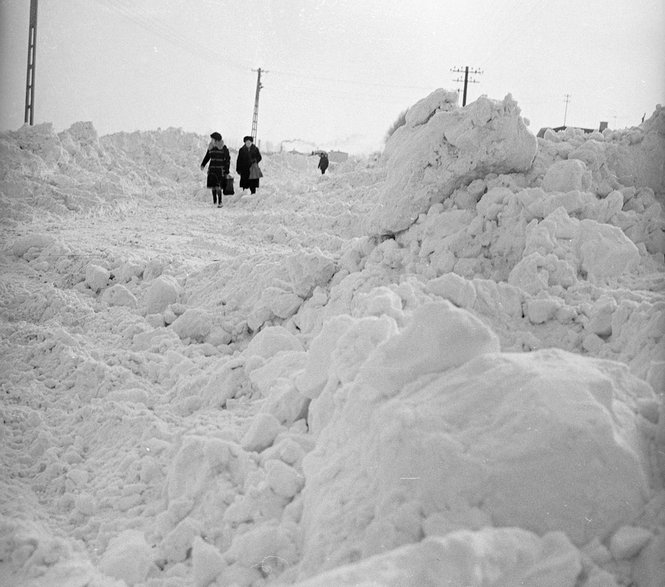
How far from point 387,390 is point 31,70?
11.3 m

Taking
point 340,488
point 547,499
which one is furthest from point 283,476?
point 547,499

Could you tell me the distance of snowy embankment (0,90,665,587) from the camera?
1.38m

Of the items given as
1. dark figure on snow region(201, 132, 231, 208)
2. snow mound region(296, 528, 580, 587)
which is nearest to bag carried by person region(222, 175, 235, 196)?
dark figure on snow region(201, 132, 231, 208)

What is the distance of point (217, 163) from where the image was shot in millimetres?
10961

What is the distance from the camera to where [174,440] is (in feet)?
8.17

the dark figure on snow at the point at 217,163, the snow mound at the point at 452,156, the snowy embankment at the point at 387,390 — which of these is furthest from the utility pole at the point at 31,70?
the snow mound at the point at 452,156

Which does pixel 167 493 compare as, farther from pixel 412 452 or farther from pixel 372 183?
pixel 372 183

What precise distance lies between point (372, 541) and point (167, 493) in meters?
1.03

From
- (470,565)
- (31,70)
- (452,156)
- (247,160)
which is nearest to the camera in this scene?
(470,565)

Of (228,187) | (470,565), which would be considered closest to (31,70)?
(228,187)

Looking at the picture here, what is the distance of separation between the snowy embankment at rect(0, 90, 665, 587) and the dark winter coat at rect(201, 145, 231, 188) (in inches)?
213

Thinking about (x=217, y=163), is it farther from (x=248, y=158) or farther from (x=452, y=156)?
(x=452, y=156)

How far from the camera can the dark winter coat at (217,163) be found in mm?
10719

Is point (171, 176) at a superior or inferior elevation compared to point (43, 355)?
superior
